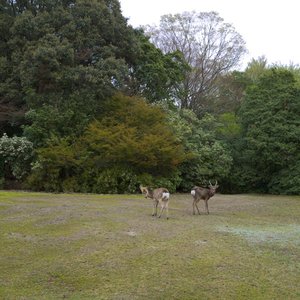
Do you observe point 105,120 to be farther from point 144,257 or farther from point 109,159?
point 144,257

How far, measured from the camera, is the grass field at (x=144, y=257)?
600 centimetres

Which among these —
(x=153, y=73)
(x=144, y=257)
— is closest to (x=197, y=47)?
(x=153, y=73)

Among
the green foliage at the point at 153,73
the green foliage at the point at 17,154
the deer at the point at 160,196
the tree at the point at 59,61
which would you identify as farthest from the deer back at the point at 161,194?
the green foliage at the point at 153,73

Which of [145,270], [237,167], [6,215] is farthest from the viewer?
[237,167]

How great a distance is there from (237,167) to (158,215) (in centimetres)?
1590

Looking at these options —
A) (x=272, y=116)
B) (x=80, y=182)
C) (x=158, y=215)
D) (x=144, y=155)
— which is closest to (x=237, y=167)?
(x=272, y=116)

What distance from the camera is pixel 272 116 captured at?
2600 cm

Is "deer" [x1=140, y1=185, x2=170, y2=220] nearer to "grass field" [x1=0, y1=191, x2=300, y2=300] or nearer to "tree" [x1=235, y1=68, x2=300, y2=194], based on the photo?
"grass field" [x1=0, y1=191, x2=300, y2=300]

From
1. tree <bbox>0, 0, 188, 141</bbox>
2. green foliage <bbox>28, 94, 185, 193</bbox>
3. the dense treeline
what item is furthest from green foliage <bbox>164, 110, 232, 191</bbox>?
tree <bbox>0, 0, 188, 141</bbox>

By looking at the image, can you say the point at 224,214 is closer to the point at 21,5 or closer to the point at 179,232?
the point at 179,232

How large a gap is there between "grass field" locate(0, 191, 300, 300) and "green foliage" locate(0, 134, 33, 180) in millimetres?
11522

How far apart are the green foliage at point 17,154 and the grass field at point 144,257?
1152cm

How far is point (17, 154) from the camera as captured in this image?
2386 cm

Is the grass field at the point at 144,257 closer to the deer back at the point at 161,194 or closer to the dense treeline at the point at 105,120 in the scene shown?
the deer back at the point at 161,194
